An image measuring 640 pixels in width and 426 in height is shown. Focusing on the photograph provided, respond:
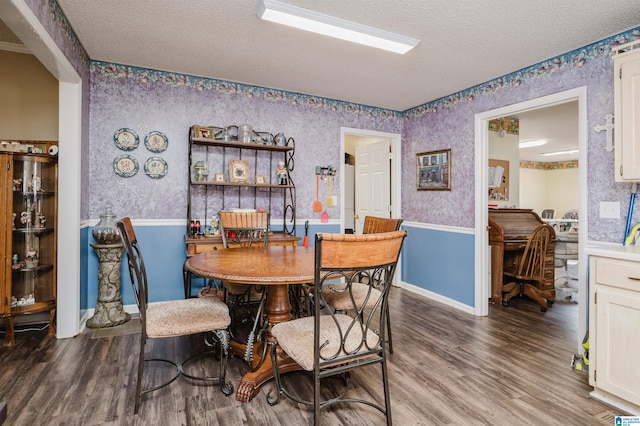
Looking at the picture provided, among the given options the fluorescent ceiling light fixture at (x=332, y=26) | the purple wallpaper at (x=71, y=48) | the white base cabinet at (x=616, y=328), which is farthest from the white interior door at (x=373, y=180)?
the purple wallpaper at (x=71, y=48)

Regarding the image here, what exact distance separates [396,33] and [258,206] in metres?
2.28

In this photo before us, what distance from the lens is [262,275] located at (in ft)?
5.94

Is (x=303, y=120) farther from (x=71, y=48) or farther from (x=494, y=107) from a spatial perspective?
(x=71, y=48)

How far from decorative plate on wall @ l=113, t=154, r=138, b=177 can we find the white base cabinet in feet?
12.5

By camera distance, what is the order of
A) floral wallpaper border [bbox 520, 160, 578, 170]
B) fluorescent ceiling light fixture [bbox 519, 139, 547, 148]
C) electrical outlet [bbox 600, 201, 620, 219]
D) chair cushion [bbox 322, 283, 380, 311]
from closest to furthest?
chair cushion [bbox 322, 283, 380, 311] → electrical outlet [bbox 600, 201, 620, 219] → fluorescent ceiling light fixture [bbox 519, 139, 547, 148] → floral wallpaper border [bbox 520, 160, 578, 170]

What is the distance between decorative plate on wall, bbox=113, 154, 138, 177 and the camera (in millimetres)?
3418

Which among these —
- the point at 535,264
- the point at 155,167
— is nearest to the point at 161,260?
the point at 155,167

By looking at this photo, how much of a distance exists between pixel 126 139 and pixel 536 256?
4.46 meters

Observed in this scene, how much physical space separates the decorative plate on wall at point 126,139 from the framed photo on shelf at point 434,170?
130 inches

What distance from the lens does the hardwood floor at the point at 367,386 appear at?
1841 mm

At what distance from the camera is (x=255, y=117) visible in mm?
4004

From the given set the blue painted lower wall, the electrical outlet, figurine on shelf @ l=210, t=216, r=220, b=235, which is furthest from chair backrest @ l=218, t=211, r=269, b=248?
the electrical outlet

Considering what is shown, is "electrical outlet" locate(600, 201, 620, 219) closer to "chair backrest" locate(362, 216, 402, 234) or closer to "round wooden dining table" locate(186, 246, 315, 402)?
"chair backrest" locate(362, 216, 402, 234)

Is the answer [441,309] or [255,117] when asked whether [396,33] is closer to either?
[255,117]
